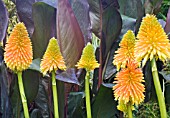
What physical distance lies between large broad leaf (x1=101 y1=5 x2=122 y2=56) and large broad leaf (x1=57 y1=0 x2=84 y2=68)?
15 centimetres

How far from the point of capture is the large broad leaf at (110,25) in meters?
1.29

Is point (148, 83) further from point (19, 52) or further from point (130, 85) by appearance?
point (19, 52)

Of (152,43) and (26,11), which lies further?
(26,11)

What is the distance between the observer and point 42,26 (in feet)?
4.17

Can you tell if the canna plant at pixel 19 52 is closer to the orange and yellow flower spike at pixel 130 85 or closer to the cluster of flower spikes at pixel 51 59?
the cluster of flower spikes at pixel 51 59

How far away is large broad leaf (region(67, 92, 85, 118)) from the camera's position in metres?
1.27

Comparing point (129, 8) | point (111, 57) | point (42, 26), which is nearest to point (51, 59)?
point (42, 26)

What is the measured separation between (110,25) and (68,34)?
0.71 ft

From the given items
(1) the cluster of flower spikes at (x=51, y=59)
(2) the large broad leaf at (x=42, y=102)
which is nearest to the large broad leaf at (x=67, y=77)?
(1) the cluster of flower spikes at (x=51, y=59)

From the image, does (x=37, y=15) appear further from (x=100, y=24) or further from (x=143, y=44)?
(x=143, y=44)

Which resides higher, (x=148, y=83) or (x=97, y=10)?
(x=97, y=10)

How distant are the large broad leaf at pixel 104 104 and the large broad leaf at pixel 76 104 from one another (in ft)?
0.17

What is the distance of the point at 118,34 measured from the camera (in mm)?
1331

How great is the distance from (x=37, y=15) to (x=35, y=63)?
222 millimetres
